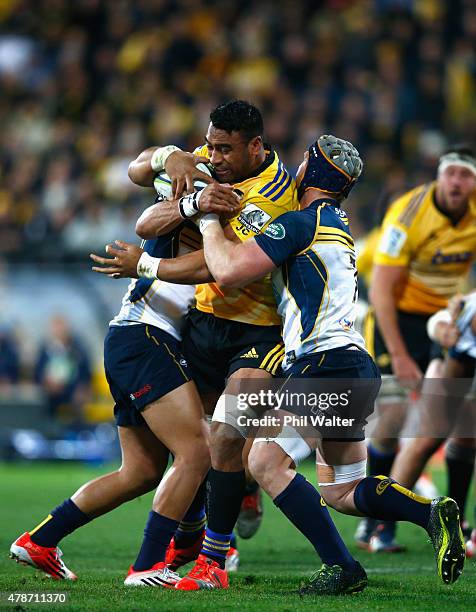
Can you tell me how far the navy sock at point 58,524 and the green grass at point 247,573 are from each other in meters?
0.21

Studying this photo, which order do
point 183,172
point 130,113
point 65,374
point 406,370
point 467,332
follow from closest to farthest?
point 183,172, point 467,332, point 406,370, point 65,374, point 130,113

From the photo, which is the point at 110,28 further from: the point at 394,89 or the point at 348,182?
the point at 348,182

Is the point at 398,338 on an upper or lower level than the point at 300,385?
lower

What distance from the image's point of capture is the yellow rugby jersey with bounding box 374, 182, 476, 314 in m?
8.09

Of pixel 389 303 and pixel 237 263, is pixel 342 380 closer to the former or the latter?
pixel 237 263

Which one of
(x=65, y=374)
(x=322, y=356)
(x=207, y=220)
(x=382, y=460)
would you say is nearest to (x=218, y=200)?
(x=207, y=220)

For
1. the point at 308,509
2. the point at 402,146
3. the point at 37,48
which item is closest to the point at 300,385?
the point at 308,509

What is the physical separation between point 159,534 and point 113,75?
14.6 meters

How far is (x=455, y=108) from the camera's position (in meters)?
16.3

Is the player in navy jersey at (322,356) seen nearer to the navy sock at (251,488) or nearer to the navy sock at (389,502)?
the navy sock at (389,502)

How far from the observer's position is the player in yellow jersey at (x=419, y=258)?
26.4 feet

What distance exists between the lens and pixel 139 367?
589cm

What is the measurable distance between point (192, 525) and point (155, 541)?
0.59 metres

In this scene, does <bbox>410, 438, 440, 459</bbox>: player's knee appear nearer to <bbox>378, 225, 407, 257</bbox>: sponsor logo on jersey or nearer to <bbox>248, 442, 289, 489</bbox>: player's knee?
<bbox>378, 225, 407, 257</bbox>: sponsor logo on jersey
